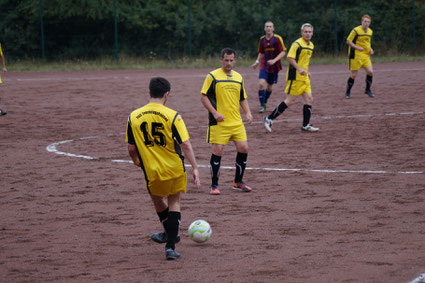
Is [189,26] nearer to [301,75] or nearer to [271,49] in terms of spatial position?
[271,49]

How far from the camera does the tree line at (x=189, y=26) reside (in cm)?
3512

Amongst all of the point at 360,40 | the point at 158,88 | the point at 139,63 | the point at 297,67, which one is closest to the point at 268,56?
the point at 360,40

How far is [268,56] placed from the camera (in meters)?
17.8

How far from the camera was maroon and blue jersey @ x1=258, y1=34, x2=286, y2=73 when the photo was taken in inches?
693

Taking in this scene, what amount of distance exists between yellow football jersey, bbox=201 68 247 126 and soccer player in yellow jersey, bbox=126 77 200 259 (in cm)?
288

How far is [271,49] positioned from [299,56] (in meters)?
3.28

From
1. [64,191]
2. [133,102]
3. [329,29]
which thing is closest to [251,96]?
[133,102]

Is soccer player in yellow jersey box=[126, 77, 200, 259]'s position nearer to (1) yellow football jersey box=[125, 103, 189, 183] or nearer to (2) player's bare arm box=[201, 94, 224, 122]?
(1) yellow football jersey box=[125, 103, 189, 183]

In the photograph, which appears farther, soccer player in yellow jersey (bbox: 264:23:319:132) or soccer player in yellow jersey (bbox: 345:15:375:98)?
soccer player in yellow jersey (bbox: 345:15:375:98)

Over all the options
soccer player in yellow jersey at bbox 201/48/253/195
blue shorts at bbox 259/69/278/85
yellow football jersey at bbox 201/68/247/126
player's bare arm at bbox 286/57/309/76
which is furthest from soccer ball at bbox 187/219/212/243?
blue shorts at bbox 259/69/278/85

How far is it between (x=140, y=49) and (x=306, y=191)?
28493 mm

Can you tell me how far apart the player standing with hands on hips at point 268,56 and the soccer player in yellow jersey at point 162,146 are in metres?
11.1

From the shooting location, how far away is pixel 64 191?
9.83 metres

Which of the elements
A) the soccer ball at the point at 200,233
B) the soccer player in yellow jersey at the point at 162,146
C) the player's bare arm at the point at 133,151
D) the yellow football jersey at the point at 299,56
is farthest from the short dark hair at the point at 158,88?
the yellow football jersey at the point at 299,56
